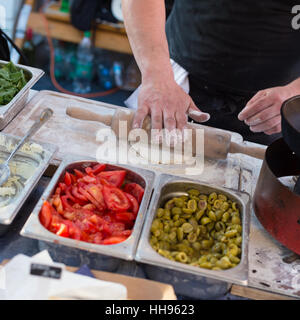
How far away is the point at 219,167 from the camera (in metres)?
1.61

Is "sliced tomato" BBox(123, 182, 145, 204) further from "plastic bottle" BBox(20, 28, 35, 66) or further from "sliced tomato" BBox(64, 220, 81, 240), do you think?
"plastic bottle" BBox(20, 28, 35, 66)

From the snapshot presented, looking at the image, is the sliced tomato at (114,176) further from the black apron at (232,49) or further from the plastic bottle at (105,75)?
the plastic bottle at (105,75)

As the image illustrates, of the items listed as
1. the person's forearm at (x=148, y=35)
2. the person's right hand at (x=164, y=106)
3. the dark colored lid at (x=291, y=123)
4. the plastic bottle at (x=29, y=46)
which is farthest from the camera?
the plastic bottle at (x=29, y=46)

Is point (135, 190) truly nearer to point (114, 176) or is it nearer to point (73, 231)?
point (114, 176)

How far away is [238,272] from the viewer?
107 centimetres

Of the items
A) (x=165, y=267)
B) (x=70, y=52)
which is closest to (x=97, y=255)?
(x=165, y=267)

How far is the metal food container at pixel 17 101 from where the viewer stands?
5.13ft

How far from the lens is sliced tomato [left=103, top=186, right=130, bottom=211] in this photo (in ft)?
4.03

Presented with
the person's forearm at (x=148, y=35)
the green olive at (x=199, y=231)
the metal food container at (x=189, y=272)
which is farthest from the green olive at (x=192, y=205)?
the person's forearm at (x=148, y=35)

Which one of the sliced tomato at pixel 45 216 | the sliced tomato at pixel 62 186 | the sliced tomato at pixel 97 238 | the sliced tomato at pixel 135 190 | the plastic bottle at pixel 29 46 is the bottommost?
the plastic bottle at pixel 29 46

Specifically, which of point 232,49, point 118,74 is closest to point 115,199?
point 232,49

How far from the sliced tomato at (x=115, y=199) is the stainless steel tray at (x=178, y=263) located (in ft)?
0.28

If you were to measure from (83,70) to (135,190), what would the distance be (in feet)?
8.71

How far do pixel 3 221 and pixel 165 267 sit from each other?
47 centimetres
